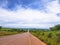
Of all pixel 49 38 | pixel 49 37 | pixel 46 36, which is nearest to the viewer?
pixel 49 38

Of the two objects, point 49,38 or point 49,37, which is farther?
point 49,37

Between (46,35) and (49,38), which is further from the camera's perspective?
(46,35)

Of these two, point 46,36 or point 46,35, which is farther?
point 46,35

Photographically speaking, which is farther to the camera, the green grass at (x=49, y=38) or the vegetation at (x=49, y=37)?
the vegetation at (x=49, y=37)

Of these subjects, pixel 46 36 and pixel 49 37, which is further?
pixel 49 37

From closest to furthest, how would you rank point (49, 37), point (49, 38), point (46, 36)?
point (49, 38) → point (46, 36) → point (49, 37)

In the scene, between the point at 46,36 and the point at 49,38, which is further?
the point at 46,36

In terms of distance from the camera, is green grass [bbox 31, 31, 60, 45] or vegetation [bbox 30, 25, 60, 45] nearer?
green grass [bbox 31, 31, 60, 45]
